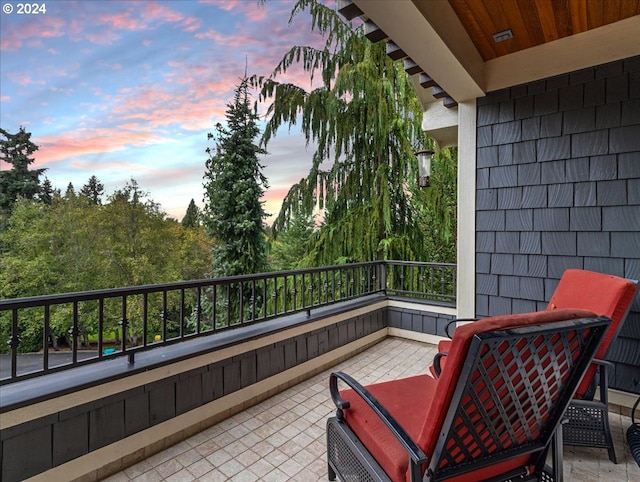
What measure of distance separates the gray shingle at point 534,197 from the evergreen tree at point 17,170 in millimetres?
21080

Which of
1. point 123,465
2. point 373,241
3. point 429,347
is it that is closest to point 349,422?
point 123,465

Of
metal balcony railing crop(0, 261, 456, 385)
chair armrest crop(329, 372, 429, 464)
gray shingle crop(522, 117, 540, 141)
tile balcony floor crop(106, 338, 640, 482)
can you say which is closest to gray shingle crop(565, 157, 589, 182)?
gray shingle crop(522, 117, 540, 141)

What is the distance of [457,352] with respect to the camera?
3.23ft

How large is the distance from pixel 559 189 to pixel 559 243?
1.52ft

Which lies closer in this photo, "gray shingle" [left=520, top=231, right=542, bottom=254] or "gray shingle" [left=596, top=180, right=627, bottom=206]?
"gray shingle" [left=596, top=180, right=627, bottom=206]

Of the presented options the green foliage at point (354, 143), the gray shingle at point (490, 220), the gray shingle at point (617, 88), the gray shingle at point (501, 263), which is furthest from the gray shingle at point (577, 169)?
the green foliage at point (354, 143)

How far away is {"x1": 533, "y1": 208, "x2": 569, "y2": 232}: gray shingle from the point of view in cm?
272

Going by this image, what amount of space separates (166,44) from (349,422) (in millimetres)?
9019

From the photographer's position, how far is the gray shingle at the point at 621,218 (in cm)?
243

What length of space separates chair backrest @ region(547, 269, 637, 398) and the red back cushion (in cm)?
116

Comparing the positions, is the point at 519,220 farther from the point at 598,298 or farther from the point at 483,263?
the point at 598,298

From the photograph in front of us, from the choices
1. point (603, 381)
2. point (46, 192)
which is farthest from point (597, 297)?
point (46, 192)

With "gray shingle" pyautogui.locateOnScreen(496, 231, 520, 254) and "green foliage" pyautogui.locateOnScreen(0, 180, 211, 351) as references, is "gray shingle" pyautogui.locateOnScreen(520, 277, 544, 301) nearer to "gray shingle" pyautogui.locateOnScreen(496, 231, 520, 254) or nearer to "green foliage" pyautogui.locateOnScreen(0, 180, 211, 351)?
"gray shingle" pyautogui.locateOnScreen(496, 231, 520, 254)

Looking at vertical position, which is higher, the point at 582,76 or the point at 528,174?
the point at 582,76
